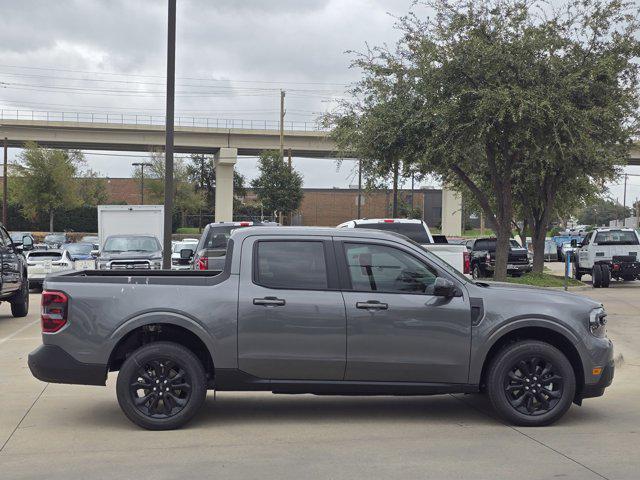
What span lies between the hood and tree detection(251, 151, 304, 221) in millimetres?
23992

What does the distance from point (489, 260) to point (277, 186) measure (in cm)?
1722

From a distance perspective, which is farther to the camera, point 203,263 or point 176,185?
point 176,185

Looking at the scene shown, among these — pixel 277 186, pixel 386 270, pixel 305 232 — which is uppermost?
pixel 277 186

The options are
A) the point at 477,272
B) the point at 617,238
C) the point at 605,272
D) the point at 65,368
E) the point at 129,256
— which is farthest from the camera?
the point at 477,272

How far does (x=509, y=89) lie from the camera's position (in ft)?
65.1

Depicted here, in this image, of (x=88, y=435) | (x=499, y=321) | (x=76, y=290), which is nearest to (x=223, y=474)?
(x=88, y=435)

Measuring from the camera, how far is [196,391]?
6.86m

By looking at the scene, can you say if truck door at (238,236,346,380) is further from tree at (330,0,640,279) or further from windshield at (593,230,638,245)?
windshield at (593,230,638,245)

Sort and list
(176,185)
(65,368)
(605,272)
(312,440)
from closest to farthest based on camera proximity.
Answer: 1. (312,440)
2. (65,368)
3. (605,272)
4. (176,185)

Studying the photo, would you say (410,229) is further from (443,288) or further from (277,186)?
(277,186)

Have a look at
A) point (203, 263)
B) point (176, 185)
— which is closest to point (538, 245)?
point (203, 263)

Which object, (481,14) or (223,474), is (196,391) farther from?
(481,14)

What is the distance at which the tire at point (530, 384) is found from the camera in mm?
7043

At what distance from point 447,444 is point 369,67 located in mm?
17384
